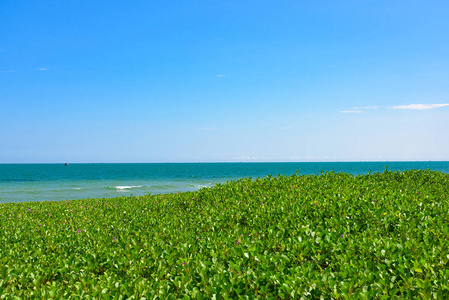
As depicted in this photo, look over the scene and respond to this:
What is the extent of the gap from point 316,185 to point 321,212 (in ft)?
14.8

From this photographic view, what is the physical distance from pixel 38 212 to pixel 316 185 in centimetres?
1215

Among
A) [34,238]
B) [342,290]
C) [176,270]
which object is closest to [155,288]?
[176,270]

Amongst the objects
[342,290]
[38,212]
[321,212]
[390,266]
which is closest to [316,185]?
[321,212]

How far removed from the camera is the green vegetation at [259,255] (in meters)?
3.99

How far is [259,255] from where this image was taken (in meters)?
4.84

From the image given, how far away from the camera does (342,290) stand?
3621mm

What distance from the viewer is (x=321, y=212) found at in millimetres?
7637

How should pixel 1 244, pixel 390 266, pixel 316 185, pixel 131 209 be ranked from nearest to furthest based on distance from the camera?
1. pixel 390 266
2. pixel 1 244
3. pixel 316 185
4. pixel 131 209

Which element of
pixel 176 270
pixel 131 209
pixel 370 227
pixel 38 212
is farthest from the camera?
pixel 38 212

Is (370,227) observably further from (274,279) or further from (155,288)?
(155,288)

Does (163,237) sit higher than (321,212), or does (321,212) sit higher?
(321,212)

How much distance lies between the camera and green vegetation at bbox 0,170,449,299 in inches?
157

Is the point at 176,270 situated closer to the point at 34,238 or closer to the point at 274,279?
the point at 274,279

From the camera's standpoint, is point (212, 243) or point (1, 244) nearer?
point (212, 243)
